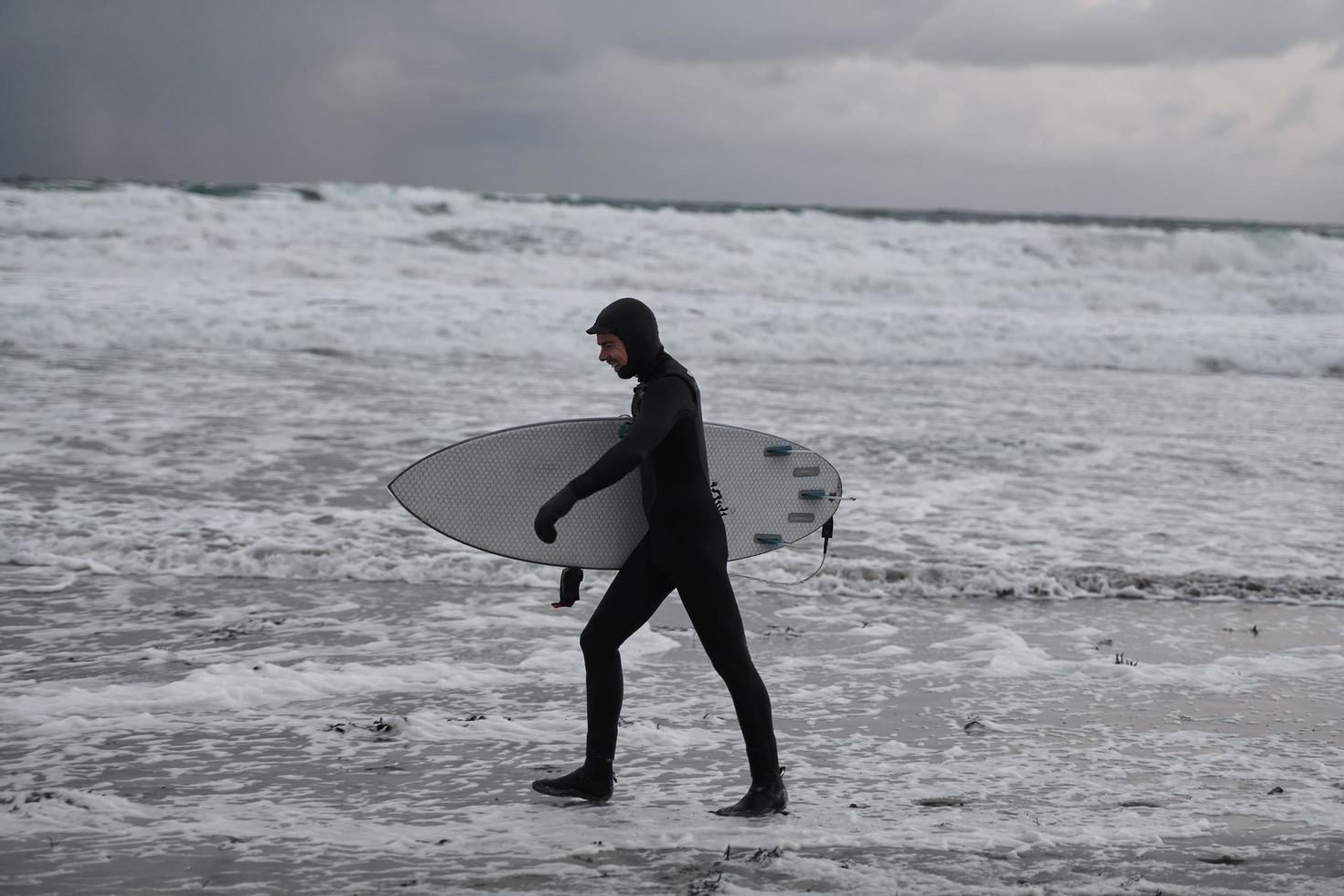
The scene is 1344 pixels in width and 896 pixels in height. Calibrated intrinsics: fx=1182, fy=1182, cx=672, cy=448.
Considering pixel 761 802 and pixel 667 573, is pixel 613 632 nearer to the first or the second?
pixel 667 573

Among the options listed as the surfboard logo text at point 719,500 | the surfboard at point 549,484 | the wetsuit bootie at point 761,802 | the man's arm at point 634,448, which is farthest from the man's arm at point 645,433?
the wetsuit bootie at point 761,802

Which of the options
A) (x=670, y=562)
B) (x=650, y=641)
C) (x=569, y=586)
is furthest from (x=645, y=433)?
(x=650, y=641)

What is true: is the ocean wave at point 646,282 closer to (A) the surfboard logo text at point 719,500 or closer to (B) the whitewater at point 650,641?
(B) the whitewater at point 650,641

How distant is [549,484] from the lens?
13.8 ft

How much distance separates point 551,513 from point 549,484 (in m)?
1.03

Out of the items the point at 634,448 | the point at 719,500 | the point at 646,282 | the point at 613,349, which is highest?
the point at 646,282

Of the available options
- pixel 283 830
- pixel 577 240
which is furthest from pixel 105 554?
pixel 577 240

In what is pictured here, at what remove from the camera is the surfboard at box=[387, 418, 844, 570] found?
4160 mm

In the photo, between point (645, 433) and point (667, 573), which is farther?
point (667, 573)

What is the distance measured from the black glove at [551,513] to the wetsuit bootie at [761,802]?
108 centimetres

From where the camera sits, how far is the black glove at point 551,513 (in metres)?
3.16

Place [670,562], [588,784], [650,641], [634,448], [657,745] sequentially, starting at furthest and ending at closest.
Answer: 1. [650,641]
2. [657,745]
3. [588,784]
4. [670,562]
5. [634,448]

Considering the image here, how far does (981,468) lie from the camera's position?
31.9 ft

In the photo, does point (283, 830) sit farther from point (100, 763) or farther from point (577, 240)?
point (577, 240)
